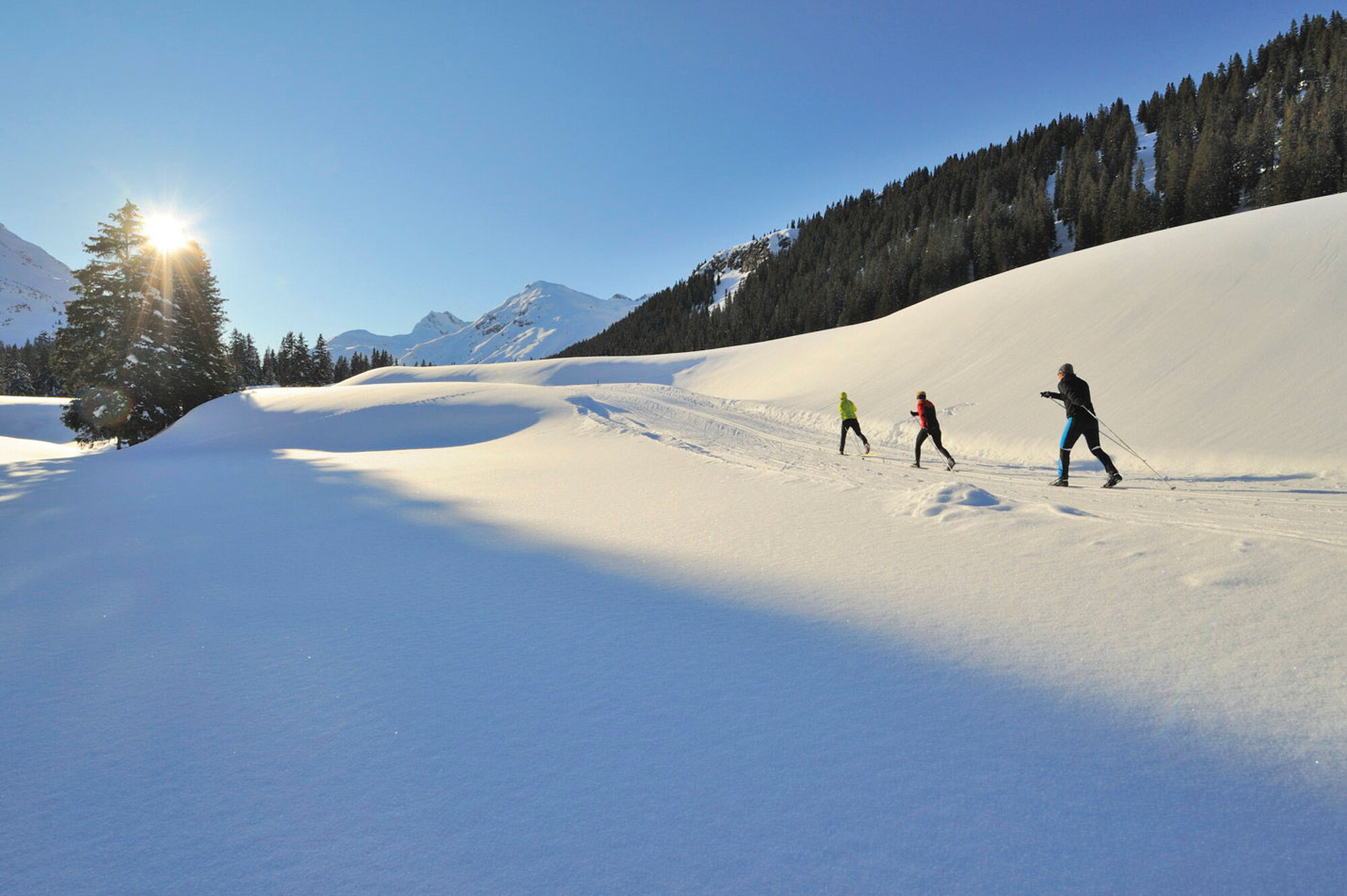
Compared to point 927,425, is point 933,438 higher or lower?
lower

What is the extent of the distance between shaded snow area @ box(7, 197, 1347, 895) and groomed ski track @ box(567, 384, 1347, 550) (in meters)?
0.12

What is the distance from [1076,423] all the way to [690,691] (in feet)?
27.3

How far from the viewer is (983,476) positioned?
987 centimetres

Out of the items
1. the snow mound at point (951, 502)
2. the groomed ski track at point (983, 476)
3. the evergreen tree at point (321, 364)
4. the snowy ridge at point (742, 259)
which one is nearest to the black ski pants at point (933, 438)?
the groomed ski track at point (983, 476)

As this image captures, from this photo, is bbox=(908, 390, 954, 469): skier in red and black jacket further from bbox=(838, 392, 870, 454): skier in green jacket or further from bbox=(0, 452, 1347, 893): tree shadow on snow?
bbox=(0, 452, 1347, 893): tree shadow on snow

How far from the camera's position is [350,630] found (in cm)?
359

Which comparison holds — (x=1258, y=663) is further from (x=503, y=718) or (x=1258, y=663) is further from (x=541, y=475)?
(x=541, y=475)

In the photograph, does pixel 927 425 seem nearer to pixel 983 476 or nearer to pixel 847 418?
pixel 983 476

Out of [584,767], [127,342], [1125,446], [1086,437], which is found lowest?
[584,767]

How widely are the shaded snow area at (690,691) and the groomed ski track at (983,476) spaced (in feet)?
0.39

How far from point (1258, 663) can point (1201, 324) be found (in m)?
14.5

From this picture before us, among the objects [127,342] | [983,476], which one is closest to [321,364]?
[127,342]

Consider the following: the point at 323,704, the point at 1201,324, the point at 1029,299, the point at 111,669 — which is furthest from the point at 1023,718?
the point at 1029,299

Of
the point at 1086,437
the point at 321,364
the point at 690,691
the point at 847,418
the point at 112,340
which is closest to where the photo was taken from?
the point at 690,691
